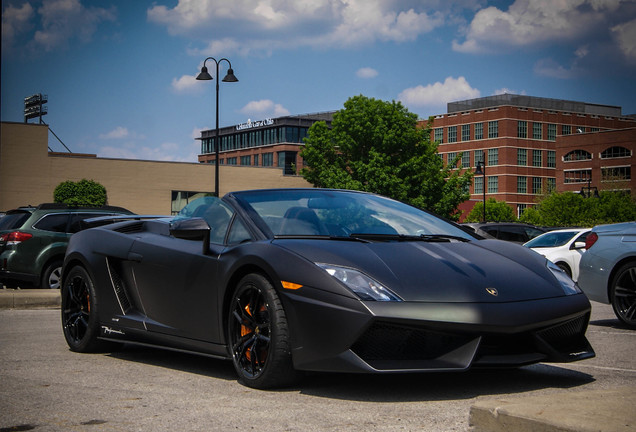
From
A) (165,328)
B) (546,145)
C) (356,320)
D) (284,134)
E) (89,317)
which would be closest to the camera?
(356,320)

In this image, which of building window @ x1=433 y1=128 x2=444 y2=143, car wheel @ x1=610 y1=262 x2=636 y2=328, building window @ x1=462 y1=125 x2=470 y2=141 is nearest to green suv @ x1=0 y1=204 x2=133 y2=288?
Answer: car wheel @ x1=610 y1=262 x2=636 y2=328

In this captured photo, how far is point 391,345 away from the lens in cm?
435

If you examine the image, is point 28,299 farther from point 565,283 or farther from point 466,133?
point 466,133

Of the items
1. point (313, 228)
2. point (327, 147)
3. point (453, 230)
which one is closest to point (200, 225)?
point (313, 228)

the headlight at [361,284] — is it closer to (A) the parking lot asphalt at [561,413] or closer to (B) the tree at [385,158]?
(A) the parking lot asphalt at [561,413]

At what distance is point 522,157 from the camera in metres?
108

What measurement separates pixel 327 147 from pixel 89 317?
58.1 m

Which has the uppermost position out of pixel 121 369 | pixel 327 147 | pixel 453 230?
pixel 327 147

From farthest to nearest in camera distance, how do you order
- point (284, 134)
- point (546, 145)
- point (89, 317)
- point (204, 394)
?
1. point (284, 134)
2. point (546, 145)
3. point (89, 317)
4. point (204, 394)

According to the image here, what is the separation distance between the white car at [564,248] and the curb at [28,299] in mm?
12243

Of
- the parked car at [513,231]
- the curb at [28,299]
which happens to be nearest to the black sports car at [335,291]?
the curb at [28,299]

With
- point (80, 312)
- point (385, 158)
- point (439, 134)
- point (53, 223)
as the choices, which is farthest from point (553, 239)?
point (439, 134)

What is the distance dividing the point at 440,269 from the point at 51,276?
10.6 m

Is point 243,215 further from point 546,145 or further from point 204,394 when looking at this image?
point 546,145
